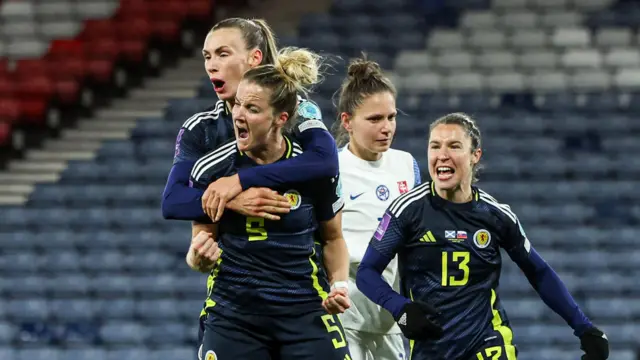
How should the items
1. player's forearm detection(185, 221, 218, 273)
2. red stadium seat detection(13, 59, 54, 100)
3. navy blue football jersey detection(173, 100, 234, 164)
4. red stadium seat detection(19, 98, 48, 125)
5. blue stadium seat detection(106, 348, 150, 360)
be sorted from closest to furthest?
1. player's forearm detection(185, 221, 218, 273)
2. navy blue football jersey detection(173, 100, 234, 164)
3. blue stadium seat detection(106, 348, 150, 360)
4. red stadium seat detection(19, 98, 48, 125)
5. red stadium seat detection(13, 59, 54, 100)

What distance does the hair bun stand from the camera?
443 centimetres

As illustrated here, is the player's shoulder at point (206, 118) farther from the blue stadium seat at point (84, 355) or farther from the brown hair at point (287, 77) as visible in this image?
the blue stadium seat at point (84, 355)

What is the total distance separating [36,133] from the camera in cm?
1066

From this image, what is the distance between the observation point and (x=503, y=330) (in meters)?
3.80

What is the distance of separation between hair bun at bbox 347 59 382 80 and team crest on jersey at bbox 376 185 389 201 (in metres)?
0.45

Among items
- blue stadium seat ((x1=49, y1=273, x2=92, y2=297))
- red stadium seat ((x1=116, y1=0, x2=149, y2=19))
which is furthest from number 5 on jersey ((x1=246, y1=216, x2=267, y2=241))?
red stadium seat ((x1=116, y1=0, x2=149, y2=19))

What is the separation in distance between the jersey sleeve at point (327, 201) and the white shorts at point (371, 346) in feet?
3.37

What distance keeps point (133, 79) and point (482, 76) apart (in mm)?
3598

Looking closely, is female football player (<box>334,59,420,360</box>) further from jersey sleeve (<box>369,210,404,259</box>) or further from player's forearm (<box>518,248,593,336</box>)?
player's forearm (<box>518,248,593,336</box>)

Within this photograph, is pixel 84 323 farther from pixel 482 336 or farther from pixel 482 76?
pixel 482 336

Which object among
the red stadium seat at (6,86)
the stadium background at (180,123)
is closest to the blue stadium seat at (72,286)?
the stadium background at (180,123)

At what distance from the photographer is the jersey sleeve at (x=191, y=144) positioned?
348 cm

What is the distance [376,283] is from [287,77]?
842mm

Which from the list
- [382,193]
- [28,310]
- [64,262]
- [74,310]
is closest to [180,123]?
[64,262]
